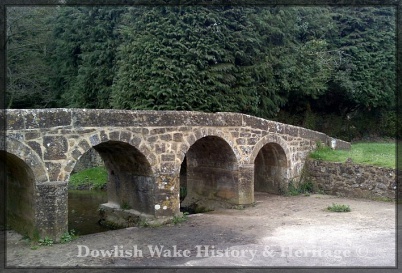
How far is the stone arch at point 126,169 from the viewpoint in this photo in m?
8.71

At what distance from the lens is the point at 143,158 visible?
9.38 m

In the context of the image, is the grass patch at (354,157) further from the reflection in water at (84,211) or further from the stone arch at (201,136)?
the reflection in water at (84,211)

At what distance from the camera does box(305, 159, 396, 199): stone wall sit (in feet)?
38.4

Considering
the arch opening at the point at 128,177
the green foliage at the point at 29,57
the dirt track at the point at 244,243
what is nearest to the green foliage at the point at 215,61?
the green foliage at the point at 29,57

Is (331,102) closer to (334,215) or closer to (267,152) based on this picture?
(267,152)

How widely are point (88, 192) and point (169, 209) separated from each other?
27.4 ft

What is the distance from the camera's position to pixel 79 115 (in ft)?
Result: 26.8

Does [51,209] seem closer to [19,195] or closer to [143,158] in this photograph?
[19,195]

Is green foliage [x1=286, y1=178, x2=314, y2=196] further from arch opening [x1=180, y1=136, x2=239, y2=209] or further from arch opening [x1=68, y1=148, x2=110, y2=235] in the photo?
arch opening [x1=68, y1=148, x2=110, y2=235]

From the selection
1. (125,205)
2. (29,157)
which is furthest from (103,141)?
(125,205)

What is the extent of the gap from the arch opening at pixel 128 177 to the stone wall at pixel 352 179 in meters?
6.11

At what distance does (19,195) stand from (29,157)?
60.6 inches

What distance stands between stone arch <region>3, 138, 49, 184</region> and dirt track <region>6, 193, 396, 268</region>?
1276 mm

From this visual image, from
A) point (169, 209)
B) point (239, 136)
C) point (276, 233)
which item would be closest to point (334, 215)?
point (276, 233)
